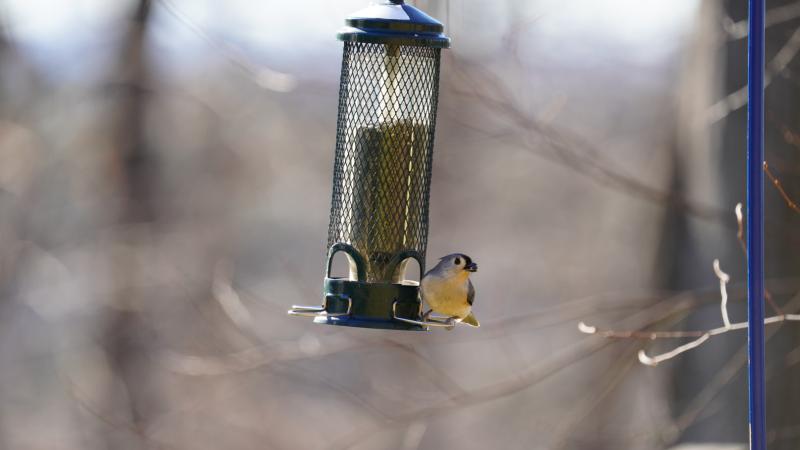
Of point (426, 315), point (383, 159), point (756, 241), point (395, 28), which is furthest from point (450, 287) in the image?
point (756, 241)

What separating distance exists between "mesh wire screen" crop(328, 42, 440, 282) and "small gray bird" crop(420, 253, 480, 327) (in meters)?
0.24

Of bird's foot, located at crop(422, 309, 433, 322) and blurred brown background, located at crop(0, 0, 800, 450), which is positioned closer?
bird's foot, located at crop(422, 309, 433, 322)

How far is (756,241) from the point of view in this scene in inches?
74.2

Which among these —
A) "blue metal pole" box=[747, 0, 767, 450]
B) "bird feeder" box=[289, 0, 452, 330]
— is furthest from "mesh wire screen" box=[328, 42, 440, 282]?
"blue metal pole" box=[747, 0, 767, 450]

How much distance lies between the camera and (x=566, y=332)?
305 inches

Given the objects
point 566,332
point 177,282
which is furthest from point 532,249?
point 177,282

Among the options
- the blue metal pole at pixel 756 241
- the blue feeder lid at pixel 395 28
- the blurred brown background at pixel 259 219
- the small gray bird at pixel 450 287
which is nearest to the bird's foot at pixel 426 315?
the small gray bird at pixel 450 287

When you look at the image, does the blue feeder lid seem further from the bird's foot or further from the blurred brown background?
the blurred brown background

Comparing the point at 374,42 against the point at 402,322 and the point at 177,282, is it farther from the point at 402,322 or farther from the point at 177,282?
the point at 177,282

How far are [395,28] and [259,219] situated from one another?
5216 mm

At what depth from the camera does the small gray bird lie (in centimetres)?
276

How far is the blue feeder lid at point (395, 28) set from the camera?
109 inches

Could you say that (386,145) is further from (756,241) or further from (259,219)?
(259,219)

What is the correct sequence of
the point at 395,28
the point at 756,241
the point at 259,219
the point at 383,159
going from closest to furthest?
the point at 756,241 → the point at 395,28 → the point at 383,159 → the point at 259,219
